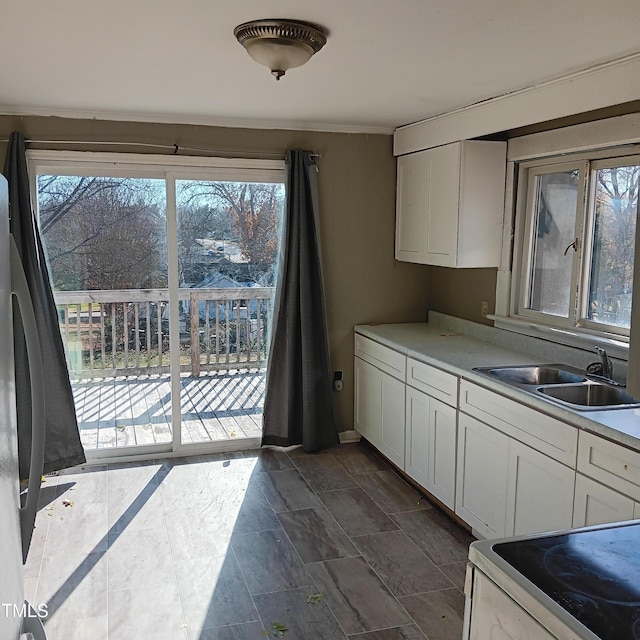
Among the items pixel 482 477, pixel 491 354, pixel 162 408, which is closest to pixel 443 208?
pixel 491 354

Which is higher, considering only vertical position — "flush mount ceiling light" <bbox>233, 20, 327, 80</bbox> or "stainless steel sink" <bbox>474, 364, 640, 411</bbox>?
"flush mount ceiling light" <bbox>233, 20, 327, 80</bbox>

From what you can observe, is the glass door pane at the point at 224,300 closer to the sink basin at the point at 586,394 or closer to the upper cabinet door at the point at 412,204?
the upper cabinet door at the point at 412,204

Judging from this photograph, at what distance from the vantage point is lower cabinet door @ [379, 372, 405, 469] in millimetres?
4223

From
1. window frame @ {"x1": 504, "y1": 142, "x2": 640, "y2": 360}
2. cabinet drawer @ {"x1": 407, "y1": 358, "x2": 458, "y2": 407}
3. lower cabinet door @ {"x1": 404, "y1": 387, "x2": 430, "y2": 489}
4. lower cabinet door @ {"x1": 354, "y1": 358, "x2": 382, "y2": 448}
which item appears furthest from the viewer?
lower cabinet door @ {"x1": 354, "y1": 358, "x2": 382, "y2": 448}

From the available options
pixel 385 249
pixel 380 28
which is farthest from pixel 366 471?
pixel 380 28

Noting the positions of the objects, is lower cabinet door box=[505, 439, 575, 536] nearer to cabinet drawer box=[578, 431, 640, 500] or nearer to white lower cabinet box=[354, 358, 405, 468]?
cabinet drawer box=[578, 431, 640, 500]

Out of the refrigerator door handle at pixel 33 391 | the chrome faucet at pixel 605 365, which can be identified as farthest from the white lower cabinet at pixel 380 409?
the refrigerator door handle at pixel 33 391

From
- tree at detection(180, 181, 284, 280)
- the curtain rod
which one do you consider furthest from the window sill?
the curtain rod

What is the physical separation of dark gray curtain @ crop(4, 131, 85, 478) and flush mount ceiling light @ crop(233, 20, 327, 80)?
2.15m

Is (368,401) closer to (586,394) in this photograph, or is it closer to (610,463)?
(586,394)

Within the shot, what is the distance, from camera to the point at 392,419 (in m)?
4.35

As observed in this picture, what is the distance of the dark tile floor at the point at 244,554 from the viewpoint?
2791 mm

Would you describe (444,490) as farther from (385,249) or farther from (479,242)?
(385,249)

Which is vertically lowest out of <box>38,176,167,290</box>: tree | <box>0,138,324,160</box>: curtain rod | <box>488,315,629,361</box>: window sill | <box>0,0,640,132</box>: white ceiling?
<box>488,315,629,361</box>: window sill
